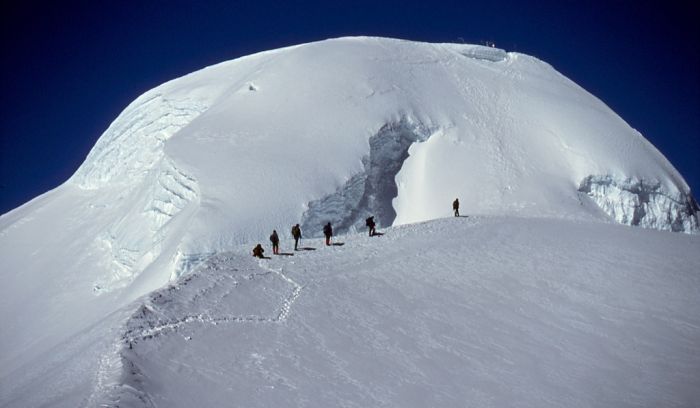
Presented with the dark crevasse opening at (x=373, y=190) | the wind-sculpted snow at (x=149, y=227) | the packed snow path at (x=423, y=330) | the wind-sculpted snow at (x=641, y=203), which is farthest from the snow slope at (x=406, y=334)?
the wind-sculpted snow at (x=641, y=203)

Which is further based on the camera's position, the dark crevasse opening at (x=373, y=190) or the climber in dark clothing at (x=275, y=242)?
the dark crevasse opening at (x=373, y=190)

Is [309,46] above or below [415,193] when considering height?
above

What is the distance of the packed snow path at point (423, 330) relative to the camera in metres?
11.9

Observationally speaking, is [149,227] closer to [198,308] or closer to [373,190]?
[373,190]

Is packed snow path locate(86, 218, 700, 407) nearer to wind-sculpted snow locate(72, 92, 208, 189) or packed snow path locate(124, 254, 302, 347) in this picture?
packed snow path locate(124, 254, 302, 347)

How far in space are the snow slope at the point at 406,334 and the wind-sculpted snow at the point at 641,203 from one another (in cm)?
1005

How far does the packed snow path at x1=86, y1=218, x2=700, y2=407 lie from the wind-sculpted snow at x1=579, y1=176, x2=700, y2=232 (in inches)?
375

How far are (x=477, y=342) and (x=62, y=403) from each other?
358 inches

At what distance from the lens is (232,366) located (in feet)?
40.5

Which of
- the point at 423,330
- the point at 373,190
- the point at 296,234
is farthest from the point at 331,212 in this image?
the point at 423,330

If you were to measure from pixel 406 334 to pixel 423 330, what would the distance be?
0.54 m

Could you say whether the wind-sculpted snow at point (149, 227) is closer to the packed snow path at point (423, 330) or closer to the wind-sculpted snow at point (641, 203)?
the packed snow path at point (423, 330)

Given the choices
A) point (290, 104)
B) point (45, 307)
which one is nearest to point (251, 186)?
point (290, 104)

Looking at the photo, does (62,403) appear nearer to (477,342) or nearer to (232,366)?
(232,366)
